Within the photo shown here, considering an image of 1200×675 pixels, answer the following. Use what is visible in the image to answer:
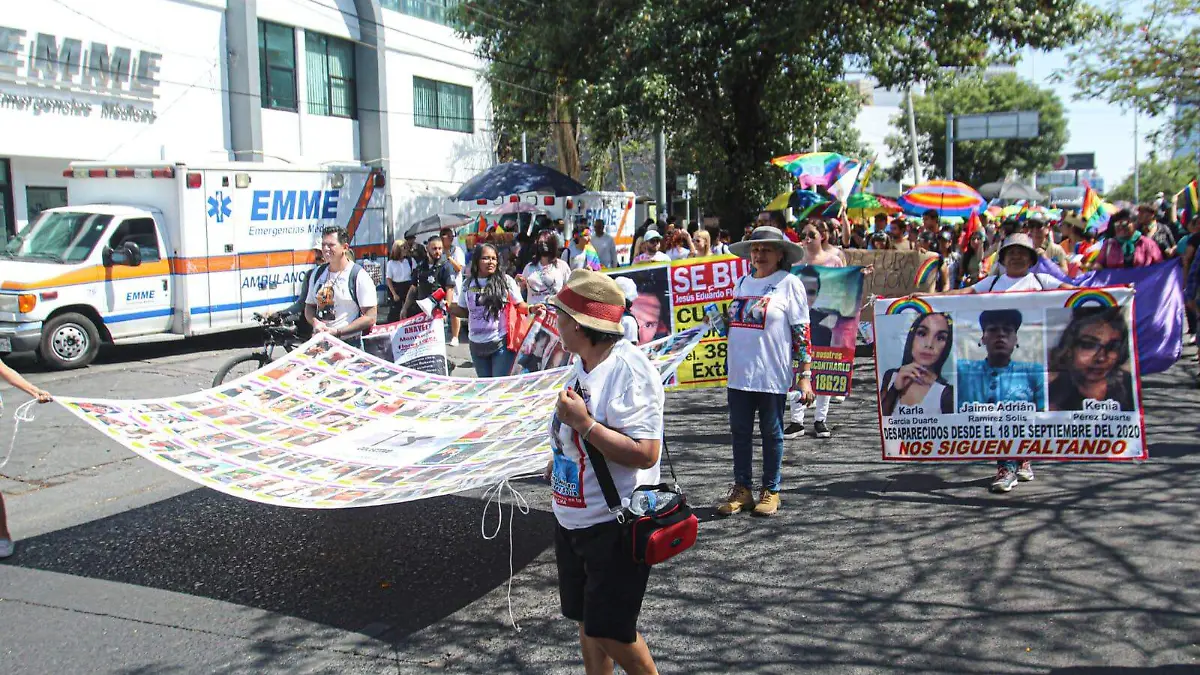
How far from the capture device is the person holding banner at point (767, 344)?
231 inches

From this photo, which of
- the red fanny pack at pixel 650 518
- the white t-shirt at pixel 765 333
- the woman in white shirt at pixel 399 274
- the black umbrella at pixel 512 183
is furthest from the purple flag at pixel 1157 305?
the black umbrella at pixel 512 183

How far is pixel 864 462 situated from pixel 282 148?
20.5 meters

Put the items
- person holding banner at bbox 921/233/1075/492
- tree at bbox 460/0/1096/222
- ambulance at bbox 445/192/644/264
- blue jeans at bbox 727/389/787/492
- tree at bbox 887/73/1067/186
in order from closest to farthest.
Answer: blue jeans at bbox 727/389/787/492
person holding banner at bbox 921/233/1075/492
tree at bbox 460/0/1096/222
ambulance at bbox 445/192/644/264
tree at bbox 887/73/1067/186

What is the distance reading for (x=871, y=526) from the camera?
593 centimetres

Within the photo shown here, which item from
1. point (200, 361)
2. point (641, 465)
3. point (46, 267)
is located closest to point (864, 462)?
point (641, 465)

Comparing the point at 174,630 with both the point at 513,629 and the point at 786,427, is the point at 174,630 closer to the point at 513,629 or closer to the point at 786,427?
the point at 513,629

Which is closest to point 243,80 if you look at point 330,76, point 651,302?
point 330,76

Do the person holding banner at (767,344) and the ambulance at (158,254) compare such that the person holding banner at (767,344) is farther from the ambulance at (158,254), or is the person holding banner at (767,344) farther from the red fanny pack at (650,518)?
the ambulance at (158,254)

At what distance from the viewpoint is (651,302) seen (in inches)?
362

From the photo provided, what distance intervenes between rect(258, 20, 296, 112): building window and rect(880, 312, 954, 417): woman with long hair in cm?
2068

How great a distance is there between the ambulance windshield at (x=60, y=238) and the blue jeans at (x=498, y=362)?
7.60 m

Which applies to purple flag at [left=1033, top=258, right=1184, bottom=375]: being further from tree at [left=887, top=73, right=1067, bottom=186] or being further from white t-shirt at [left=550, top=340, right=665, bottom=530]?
tree at [left=887, top=73, right=1067, bottom=186]

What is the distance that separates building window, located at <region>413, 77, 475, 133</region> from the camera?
1153 inches

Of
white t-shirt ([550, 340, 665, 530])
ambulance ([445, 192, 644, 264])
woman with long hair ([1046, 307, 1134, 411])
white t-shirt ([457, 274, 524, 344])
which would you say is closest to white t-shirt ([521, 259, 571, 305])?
white t-shirt ([457, 274, 524, 344])
